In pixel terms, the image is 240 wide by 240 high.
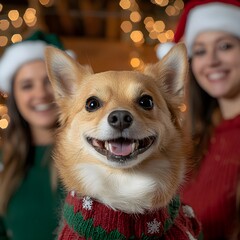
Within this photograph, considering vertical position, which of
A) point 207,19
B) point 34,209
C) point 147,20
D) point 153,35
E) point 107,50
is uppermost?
point 207,19

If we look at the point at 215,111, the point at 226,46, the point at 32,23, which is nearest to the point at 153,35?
the point at 32,23

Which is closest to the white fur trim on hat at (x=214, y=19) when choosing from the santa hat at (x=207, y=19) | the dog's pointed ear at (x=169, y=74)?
the santa hat at (x=207, y=19)

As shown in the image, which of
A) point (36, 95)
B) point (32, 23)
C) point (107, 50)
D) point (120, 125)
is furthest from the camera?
point (107, 50)

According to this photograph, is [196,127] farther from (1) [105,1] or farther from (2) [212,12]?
(1) [105,1]

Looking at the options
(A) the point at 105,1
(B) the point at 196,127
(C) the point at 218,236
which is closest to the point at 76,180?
(C) the point at 218,236

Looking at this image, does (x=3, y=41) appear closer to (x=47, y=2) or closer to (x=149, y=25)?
(x=47, y=2)

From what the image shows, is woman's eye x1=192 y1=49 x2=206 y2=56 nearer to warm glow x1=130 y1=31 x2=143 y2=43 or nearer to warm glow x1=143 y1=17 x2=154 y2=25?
warm glow x1=130 y1=31 x2=143 y2=43

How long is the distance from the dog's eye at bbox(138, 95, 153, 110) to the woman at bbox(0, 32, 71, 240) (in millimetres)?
615

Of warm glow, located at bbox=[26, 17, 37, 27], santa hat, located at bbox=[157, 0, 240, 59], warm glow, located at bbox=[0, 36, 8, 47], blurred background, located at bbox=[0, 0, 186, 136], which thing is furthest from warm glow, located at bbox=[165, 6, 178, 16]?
santa hat, located at bbox=[157, 0, 240, 59]

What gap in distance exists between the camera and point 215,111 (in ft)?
5.56

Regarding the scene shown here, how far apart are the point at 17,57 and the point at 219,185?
91 cm

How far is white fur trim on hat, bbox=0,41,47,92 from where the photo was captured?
5.54 feet

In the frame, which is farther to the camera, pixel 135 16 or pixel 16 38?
pixel 135 16

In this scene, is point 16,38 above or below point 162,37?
above
